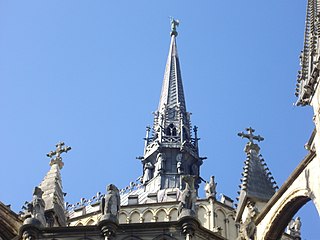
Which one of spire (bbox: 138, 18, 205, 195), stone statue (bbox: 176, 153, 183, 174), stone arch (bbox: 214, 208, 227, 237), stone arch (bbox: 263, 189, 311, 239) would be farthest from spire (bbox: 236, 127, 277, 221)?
stone statue (bbox: 176, 153, 183, 174)

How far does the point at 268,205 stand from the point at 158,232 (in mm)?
3448

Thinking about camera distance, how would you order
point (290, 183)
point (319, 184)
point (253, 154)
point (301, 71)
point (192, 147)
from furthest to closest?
point (192, 147) → point (253, 154) → point (301, 71) → point (290, 183) → point (319, 184)

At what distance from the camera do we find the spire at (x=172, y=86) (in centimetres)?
4974

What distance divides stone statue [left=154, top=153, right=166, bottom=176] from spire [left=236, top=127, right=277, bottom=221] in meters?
16.3

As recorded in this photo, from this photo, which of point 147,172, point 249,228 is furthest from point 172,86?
point 249,228

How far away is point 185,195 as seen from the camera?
21875 millimetres

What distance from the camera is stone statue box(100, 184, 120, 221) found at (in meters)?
21.6

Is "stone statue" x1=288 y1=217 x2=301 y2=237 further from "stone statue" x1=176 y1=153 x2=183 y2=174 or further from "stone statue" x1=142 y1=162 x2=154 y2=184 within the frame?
"stone statue" x1=142 y1=162 x2=154 y2=184

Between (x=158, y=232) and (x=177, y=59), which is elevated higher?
(x=177, y=59)

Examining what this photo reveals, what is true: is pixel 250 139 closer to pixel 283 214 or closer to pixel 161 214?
pixel 283 214

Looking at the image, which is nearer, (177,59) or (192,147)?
(192,147)

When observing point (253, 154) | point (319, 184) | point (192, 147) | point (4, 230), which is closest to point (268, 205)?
point (319, 184)

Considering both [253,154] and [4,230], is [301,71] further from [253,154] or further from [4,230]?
[4,230]

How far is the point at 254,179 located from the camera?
83.1 ft
